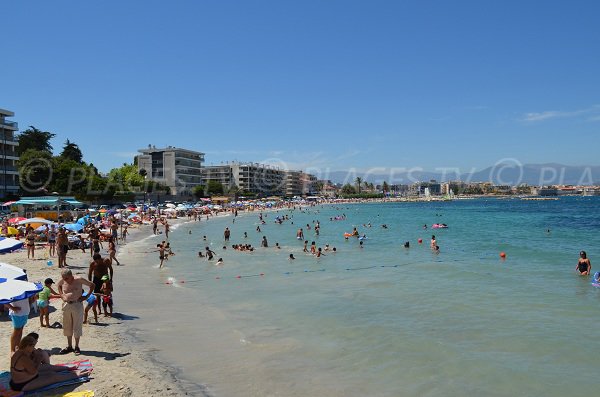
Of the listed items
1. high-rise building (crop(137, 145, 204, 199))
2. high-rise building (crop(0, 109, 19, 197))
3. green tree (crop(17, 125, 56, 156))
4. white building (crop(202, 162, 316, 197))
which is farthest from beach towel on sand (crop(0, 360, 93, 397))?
white building (crop(202, 162, 316, 197))

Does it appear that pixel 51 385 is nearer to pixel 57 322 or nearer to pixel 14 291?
pixel 14 291

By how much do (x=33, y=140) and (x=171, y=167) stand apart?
37626mm

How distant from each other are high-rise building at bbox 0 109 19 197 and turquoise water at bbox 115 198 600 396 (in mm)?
43529

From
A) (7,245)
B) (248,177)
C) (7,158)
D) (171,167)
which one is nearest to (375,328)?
(7,245)

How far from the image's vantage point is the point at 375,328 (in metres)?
10.5

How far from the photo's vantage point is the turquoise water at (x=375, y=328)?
7543 millimetres

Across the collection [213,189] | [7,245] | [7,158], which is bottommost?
[7,245]

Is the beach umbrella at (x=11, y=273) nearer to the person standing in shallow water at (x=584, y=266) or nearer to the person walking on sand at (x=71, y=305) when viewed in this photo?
the person walking on sand at (x=71, y=305)

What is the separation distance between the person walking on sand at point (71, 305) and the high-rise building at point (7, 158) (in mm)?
54790

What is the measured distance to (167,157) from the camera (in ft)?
373

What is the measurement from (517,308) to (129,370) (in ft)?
33.4

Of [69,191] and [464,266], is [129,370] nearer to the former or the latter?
[464,266]

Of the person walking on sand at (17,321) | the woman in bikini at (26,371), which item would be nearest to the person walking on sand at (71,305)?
the person walking on sand at (17,321)

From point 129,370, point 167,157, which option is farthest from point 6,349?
point 167,157
